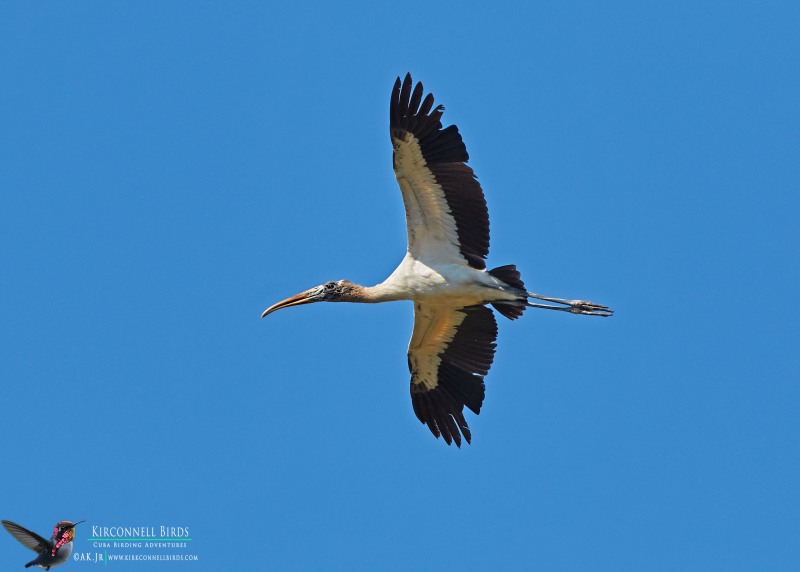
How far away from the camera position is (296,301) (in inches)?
960

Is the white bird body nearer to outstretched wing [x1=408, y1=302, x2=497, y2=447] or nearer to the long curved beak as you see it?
outstretched wing [x1=408, y1=302, x2=497, y2=447]

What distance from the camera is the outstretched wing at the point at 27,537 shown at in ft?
70.6

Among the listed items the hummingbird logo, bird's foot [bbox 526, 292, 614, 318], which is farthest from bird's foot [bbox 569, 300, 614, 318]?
the hummingbird logo

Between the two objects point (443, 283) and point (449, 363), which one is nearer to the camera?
point (443, 283)

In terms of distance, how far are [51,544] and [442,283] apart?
6975mm

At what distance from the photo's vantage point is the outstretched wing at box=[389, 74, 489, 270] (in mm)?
22328

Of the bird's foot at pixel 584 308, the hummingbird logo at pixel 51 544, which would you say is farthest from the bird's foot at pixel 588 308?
the hummingbird logo at pixel 51 544

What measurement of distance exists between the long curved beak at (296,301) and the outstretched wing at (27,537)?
196 inches

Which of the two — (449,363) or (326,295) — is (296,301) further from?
(449,363)

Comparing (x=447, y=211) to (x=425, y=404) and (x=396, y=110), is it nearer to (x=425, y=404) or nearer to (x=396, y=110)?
(x=396, y=110)

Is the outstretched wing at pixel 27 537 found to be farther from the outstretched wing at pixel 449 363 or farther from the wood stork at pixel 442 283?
the outstretched wing at pixel 449 363

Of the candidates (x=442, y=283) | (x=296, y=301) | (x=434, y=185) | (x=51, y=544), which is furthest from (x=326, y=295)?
(x=51, y=544)

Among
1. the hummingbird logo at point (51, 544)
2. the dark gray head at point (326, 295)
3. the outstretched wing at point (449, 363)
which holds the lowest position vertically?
the hummingbird logo at point (51, 544)

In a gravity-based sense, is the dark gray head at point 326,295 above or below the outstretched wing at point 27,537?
above
